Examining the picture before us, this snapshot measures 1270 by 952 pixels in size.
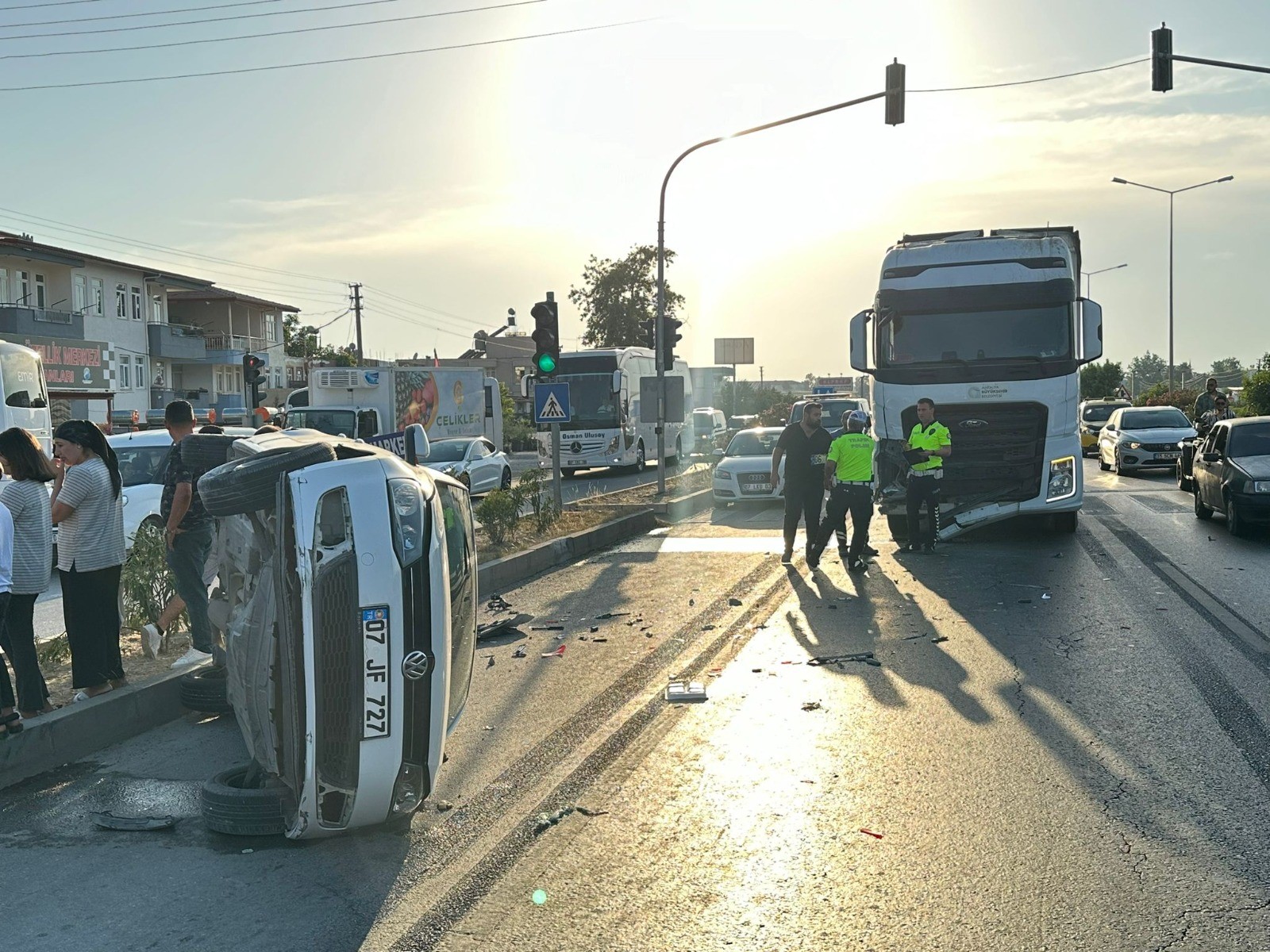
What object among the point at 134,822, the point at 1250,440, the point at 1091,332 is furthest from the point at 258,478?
the point at 1250,440

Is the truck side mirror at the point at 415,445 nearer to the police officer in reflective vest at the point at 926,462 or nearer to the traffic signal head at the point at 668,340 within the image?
the police officer in reflective vest at the point at 926,462

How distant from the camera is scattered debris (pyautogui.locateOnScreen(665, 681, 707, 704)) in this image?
798 cm

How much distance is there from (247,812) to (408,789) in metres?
0.77

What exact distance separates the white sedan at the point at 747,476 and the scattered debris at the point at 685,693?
14.5 metres

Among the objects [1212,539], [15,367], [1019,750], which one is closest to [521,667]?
[1019,750]

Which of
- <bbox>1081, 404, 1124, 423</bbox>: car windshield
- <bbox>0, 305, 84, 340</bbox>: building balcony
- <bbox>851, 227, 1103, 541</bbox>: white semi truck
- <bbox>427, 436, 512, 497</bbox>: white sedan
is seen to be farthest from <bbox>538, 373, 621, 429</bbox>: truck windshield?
<bbox>0, 305, 84, 340</bbox>: building balcony

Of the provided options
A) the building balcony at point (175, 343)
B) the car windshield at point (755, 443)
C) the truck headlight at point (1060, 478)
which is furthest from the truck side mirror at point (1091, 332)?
the building balcony at point (175, 343)

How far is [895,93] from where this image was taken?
20.6 metres

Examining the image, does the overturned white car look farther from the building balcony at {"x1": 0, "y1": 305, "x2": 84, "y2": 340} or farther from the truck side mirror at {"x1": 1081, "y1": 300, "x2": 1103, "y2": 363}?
the building balcony at {"x1": 0, "y1": 305, "x2": 84, "y2": 340}

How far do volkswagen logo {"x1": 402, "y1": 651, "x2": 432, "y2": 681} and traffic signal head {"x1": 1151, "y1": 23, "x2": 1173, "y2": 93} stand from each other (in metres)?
18.9

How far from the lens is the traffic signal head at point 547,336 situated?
64.4ft

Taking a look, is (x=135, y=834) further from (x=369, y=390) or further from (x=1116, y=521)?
(x=369, y=390)

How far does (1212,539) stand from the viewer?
16.3 m

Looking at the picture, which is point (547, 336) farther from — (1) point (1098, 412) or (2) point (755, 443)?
(1) point (1098, 412)
